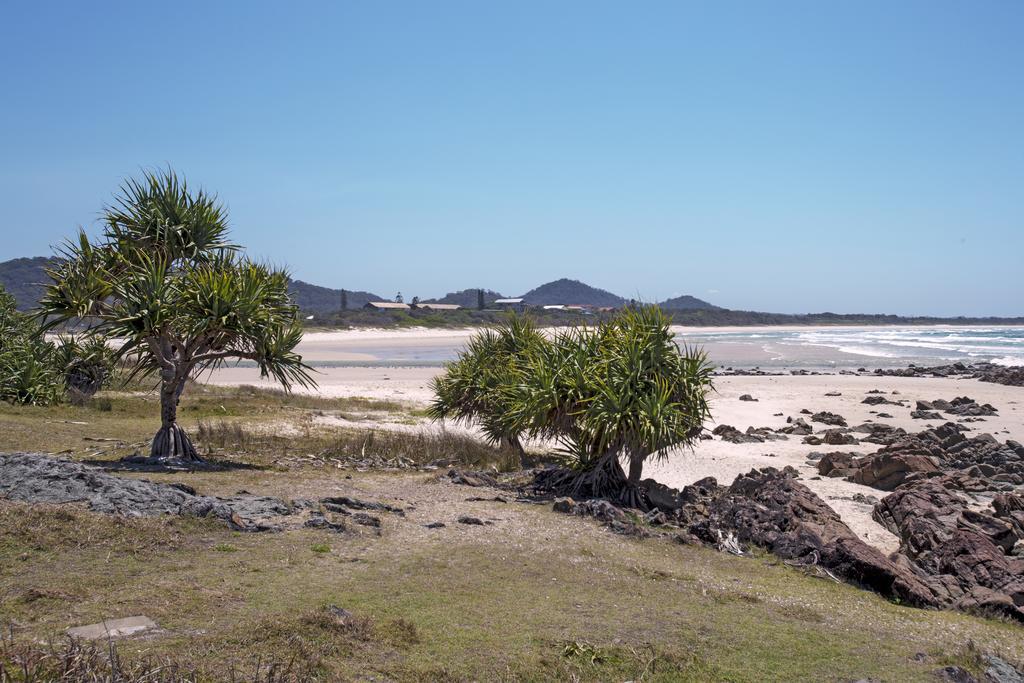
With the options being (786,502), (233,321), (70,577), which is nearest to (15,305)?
(233,321)

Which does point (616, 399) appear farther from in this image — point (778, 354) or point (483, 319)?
point (483, 319)

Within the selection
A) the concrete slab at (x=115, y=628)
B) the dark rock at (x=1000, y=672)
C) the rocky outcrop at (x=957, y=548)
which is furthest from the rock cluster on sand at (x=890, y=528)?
the concrete slab at (x=115, y=628)

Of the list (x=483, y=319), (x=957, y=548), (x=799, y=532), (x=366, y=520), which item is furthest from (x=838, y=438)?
(x=483, y=319)

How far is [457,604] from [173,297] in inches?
347

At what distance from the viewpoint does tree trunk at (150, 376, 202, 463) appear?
43.5 ft

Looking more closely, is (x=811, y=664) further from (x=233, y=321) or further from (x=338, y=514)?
(x=233, y=321)

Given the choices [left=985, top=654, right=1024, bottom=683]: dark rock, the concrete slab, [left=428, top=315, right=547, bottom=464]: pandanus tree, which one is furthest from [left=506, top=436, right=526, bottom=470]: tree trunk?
the concrete slab

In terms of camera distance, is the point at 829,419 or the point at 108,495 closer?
the point at 108,495

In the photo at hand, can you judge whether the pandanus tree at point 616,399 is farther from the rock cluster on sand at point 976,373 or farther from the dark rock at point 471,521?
the rock cluster on sand at point 976,373

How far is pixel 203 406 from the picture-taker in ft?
72.8

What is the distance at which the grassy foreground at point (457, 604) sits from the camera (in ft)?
18.1

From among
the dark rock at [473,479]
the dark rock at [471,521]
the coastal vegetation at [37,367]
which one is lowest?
the dark rock at [473,479]

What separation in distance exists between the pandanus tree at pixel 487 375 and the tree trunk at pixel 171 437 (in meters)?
5.70

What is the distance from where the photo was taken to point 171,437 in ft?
43.8
